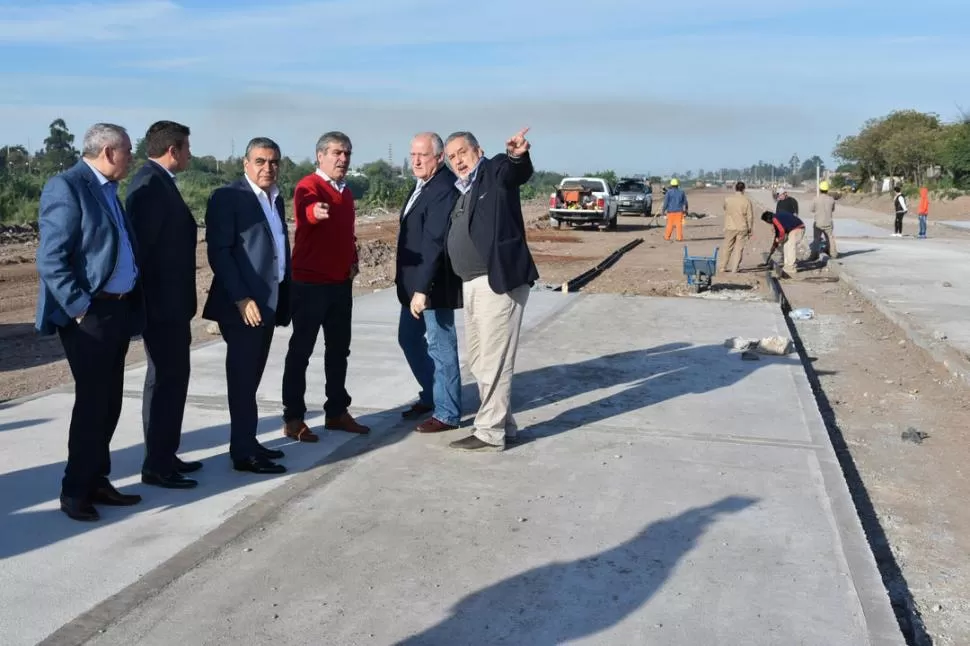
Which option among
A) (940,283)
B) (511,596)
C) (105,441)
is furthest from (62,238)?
(940,283)

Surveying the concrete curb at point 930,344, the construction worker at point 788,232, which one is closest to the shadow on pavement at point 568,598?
the concrete curb at point 930,344

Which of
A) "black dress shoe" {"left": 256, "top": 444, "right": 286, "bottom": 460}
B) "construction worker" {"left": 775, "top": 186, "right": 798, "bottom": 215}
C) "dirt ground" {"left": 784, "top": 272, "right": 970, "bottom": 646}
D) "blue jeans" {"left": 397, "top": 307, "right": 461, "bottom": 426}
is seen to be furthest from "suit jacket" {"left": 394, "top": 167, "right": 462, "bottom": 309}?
"construction worker" {"left": 775, "top": 186, "right": 798, "bottom": 215}

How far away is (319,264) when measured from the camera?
598 cm

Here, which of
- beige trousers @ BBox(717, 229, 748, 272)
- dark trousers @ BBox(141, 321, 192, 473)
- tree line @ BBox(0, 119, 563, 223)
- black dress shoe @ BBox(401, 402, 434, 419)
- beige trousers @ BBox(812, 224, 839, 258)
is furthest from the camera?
tree line @ BBox(0, 119, 563, 223)

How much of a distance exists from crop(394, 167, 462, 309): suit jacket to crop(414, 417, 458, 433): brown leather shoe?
0.75 metres

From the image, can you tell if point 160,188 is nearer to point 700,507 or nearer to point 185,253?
point 185,253

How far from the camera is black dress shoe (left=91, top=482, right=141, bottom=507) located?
4840 millimetres

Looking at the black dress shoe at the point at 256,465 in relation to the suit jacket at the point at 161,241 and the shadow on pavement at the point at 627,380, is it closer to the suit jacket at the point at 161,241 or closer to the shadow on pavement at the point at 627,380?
the suit jacket at the point at 161,241

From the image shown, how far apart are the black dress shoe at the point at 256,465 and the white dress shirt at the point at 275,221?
994 millimetres

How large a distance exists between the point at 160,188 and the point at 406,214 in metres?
1.90

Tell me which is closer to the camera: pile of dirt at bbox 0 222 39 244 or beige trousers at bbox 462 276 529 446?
beige trousers at bbox 462 276 529 446

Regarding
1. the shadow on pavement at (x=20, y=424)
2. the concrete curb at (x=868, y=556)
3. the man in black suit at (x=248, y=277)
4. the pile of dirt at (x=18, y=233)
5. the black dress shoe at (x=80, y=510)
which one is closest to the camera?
the concrete curb at (x=868, y=556)

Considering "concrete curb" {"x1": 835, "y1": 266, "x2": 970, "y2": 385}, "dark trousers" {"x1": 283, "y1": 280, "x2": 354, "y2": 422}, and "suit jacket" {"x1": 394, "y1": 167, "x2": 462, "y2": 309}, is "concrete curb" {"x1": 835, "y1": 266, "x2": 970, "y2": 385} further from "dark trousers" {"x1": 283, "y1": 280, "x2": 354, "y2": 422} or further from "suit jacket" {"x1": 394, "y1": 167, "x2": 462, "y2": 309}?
"dark trousers" {"x1": 283, "y1": 280, "x2": 354, "y2": 422}

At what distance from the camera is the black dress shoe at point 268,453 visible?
5.48 metres
